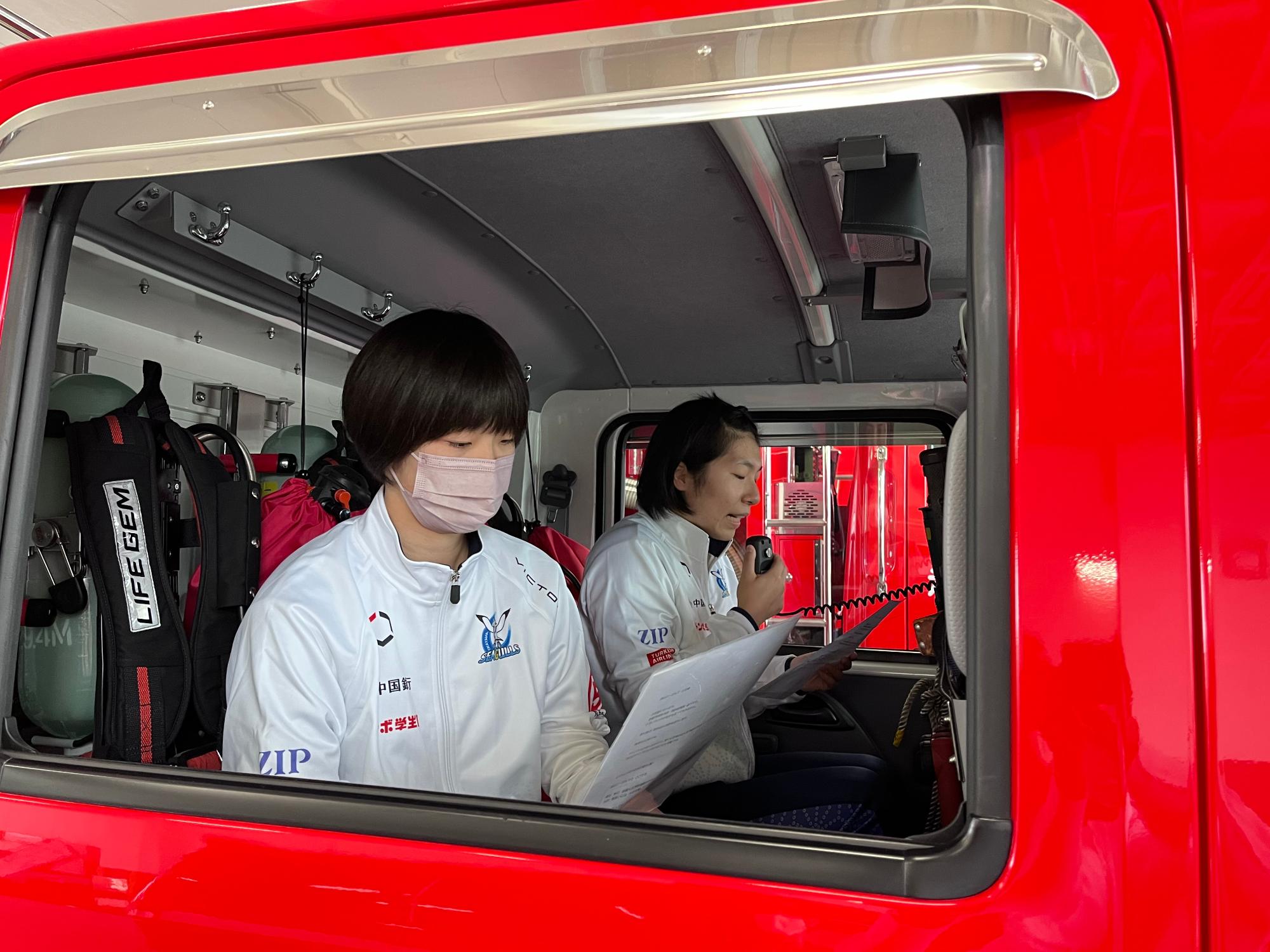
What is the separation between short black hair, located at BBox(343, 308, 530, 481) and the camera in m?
1.61

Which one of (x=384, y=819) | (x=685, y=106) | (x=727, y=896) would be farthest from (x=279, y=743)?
(x=685, y=106)

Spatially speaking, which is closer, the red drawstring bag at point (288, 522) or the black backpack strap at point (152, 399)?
the black backpack strap at point (152, 399)

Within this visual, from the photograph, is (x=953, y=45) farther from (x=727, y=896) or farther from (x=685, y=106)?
(x=727, y=896)

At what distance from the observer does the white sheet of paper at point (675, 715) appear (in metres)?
1.17

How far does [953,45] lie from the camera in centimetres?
79

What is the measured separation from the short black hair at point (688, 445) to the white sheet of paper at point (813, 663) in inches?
23.4

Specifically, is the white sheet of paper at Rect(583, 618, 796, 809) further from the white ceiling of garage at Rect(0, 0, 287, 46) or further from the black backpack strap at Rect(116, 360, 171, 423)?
the white ceiling of garage at Rect(0, 0, 287, 46)

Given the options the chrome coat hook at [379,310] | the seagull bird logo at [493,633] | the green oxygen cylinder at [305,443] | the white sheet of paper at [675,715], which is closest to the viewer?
the white sheet of paper at [675,715]

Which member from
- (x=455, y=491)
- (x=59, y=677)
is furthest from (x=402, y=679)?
(x=59, y=677)

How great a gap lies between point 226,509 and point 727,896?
1474mm

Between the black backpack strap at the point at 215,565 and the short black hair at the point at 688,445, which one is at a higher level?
the short black hair at the point at 688,445

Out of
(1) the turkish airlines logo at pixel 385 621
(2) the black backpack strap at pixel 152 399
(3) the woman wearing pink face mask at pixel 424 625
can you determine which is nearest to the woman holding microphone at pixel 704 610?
(3) the woman wearing pink face mask at pixel 424 625

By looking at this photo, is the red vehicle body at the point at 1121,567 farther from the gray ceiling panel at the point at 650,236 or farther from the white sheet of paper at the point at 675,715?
the gray ceiling panel at the point at 650,236

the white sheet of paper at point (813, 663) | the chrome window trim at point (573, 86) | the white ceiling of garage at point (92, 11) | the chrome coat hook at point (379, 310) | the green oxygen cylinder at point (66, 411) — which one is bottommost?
the white sheet of paper at point (813, 663)
